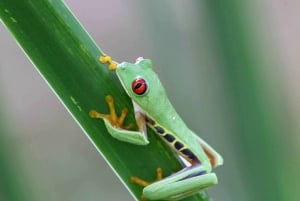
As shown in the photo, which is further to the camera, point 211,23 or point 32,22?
point 211,23

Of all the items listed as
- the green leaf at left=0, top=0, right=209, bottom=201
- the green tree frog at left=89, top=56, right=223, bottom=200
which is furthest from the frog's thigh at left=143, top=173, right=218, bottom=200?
the green leaf at left=0, top=0, right=209, bottom=201

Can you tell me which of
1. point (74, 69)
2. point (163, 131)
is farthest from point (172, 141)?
point (74, 69)

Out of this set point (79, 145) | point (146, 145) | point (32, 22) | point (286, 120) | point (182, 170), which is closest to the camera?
point (32, 22)

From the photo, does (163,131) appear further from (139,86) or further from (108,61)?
(108,61)

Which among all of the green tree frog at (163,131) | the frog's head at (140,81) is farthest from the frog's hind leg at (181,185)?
the frog's head at (140,81)

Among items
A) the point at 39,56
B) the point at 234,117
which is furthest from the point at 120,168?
the point at 234,117

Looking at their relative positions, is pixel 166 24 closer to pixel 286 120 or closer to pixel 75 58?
pixel 286 120

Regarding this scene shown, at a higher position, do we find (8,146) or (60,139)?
(8,146)

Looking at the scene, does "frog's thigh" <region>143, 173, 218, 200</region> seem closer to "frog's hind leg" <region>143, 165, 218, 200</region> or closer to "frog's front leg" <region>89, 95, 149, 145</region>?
"frog's hind leg" <region>143, 165, 218, 200</region>
